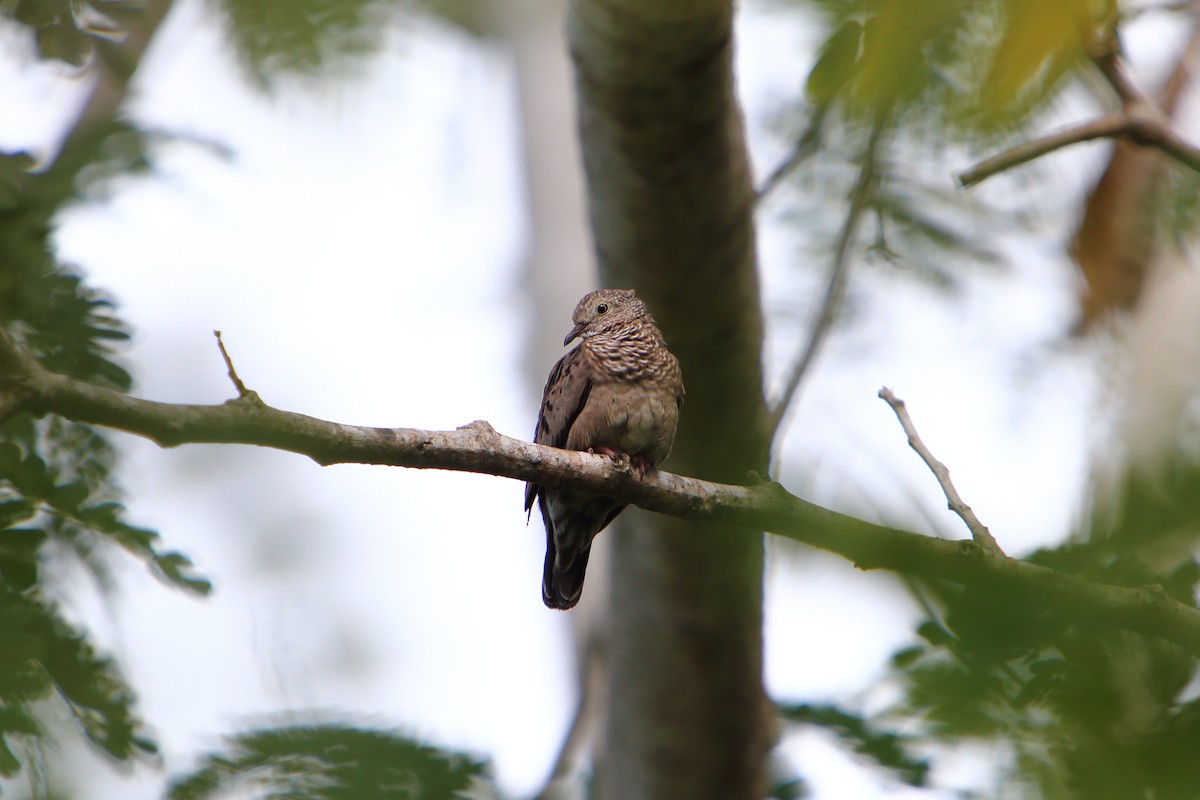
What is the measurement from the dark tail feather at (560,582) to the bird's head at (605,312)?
1.00 meters

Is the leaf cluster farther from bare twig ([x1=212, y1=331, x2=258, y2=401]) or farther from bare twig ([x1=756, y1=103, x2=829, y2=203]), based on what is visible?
bare twig ([x1=756, y1=103, x2=829, y2=203])

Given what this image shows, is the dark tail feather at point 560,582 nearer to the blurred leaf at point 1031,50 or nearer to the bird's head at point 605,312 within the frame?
the bird's head at point 605,312

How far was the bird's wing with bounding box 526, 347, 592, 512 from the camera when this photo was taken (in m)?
4.68

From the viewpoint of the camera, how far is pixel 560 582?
15.6 feet

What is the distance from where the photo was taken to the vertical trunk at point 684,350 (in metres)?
3.38

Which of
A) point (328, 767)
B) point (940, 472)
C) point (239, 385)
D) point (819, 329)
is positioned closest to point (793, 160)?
point (819, 329)

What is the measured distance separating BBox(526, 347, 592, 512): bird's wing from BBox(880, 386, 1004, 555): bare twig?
1.62 meters

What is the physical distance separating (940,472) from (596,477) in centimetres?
100

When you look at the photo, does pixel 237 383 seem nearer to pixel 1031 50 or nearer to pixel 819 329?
pixel 1031 50

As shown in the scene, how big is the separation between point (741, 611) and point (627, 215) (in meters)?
1.66

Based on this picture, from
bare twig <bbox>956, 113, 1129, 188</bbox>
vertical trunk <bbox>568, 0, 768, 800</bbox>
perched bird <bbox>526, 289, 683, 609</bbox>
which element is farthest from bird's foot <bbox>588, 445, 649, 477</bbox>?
bare twig <bbox>956, 113, 1129, 188</bbox>

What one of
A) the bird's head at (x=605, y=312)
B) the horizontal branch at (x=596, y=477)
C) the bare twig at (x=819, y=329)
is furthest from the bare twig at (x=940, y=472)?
the bird's head at (x=605, y=312)

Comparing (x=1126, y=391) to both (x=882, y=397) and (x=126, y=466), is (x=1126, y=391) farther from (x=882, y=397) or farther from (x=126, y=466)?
(x=126, y=466)

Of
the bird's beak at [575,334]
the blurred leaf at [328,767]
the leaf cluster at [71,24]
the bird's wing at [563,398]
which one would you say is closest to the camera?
the blurred leaf at [328,767]
